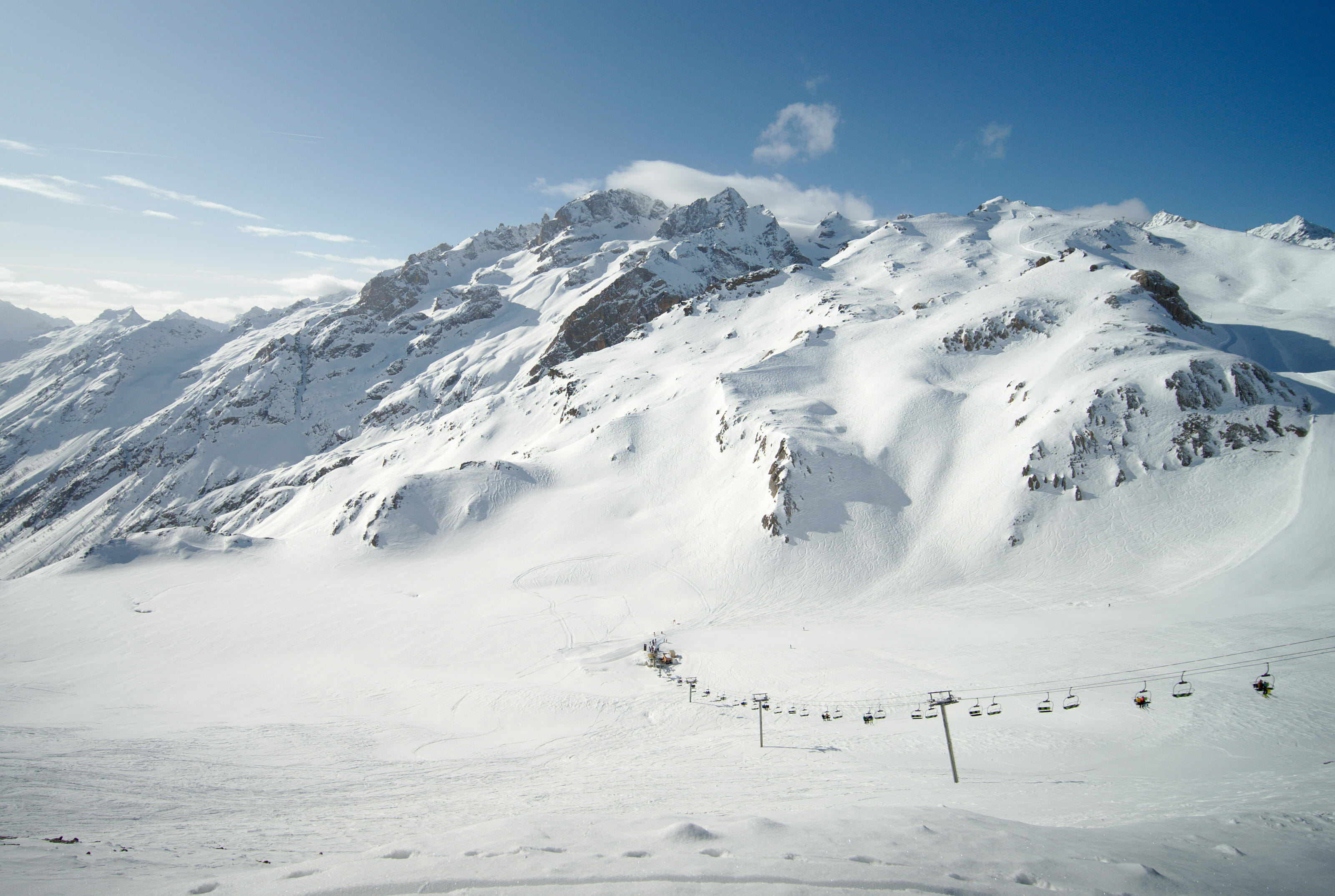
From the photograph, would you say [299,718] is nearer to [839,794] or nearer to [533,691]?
[533,691]

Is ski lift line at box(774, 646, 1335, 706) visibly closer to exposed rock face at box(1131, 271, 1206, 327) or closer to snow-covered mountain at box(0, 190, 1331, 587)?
snow-covered mountain at box(0, 190, 1331, 587)

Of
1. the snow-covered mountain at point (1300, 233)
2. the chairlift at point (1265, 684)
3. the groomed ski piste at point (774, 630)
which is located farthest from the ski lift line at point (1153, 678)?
the snow-covered mountain at point (1300, 233)

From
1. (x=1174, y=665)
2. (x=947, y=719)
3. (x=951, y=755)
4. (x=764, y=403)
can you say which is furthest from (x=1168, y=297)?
(x=951, y=755)

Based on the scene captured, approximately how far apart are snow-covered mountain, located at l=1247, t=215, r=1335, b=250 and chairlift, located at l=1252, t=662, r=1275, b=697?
192m

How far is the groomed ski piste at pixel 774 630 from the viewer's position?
9.57 metres

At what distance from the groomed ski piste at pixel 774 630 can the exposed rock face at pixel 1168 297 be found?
51 centimetres

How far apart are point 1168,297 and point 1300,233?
6238 inches

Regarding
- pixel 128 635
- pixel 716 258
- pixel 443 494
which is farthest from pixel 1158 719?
pixel 716 258

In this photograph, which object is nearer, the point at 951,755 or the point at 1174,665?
the point at 951,755

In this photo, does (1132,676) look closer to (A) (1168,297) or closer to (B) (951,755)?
(B) (951,755)

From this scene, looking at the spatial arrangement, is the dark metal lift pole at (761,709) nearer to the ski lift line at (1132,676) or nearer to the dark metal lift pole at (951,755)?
the ski lift line at (1132,676)

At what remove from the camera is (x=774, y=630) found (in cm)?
3784

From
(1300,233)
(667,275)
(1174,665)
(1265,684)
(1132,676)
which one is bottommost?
(1132,676)

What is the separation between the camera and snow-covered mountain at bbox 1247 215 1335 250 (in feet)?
469
